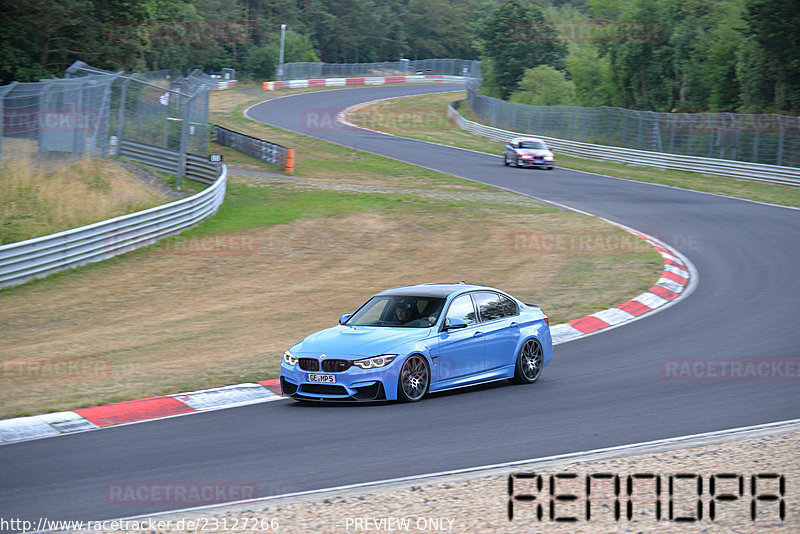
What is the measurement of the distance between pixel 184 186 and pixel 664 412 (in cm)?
2233

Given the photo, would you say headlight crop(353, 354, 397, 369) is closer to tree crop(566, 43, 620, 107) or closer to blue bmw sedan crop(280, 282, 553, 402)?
blue bmw sedan crop(280, 282, 553, 402)

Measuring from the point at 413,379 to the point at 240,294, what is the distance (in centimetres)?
893

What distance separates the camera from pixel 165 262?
21.9m

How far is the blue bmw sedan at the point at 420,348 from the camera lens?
10.5 meters

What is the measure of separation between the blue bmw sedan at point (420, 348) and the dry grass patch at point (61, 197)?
475 inches

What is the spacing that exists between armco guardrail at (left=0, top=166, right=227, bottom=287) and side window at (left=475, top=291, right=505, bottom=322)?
11369 millimetres

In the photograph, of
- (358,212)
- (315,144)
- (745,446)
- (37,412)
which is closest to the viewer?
(745,446)

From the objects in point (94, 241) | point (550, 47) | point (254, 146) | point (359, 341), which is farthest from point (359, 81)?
point (359, 341)

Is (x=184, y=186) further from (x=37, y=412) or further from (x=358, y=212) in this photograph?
(x=37, y=412)

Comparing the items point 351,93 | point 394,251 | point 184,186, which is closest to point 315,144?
point 184,186

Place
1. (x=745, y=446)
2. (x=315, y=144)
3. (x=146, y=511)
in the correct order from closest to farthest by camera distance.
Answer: (x=146, y=511)
(x=745, y=446)
(x=315, y=144)

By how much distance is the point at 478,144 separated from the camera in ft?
184

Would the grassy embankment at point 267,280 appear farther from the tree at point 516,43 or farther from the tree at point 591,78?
the tree at point 516,43

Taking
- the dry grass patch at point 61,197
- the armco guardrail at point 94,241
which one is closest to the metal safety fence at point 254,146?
the armco guardrail at point 94,241
